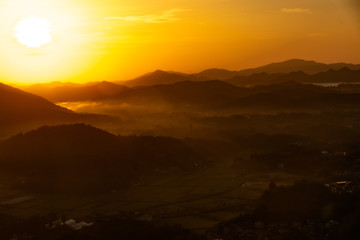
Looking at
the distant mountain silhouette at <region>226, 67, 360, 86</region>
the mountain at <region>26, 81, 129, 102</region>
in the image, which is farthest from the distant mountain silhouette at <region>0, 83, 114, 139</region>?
the distant mountain silhouette at <region>226, 67, 360, 86</region>

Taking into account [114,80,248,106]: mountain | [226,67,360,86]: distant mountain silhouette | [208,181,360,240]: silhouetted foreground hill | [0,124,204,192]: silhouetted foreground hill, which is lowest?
[208,181,360,240]: silhouetted foreground hill

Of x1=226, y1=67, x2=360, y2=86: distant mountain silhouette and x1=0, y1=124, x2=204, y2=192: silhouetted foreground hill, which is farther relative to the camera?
x1=226, y1=67, x2=360, y2=86: distant mountain silhouette

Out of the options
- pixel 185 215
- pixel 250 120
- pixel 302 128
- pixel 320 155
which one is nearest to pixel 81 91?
pixel 250 120

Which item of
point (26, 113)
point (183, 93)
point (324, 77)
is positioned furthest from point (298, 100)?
point (324, 77)

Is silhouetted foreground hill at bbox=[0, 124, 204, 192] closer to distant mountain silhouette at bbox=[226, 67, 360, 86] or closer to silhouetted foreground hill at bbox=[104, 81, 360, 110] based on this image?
silhouetted foreground hill at bbox=[104, 81, 360, 110]

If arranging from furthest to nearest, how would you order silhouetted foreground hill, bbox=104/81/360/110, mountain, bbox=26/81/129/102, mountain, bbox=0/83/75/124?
mountain, bbox=26/81/129/102
silhouetted foreground hill, bbox=104/81/360/110
mountain, bbox=0/83/75/124

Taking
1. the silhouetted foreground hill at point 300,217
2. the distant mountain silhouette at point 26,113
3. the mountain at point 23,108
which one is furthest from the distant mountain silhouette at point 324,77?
the silhouetted foreground hill at point 300,217

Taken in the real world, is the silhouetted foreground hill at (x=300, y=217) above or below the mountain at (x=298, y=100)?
below

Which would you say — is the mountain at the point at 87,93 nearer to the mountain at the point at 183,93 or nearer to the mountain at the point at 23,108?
the mountain at the point at 183,93

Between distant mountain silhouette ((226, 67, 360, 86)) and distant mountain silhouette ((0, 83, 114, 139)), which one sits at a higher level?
distant mountain silhouette ((226, 67, 360, 86))
